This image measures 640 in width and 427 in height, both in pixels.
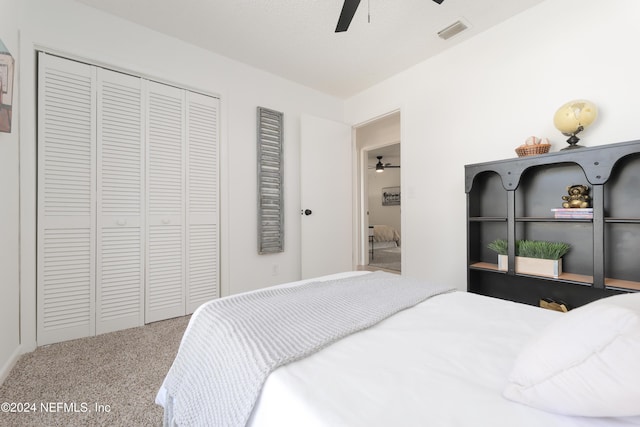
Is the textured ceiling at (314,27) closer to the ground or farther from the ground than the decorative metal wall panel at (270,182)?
farther from the ground

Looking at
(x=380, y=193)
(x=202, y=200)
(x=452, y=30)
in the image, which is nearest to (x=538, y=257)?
(x=452, y=30)

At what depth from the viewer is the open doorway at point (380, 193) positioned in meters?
4.52

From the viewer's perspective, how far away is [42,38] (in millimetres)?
1898

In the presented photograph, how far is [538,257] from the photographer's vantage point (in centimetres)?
190

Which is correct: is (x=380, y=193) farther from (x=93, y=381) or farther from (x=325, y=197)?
(x=93, y=381)

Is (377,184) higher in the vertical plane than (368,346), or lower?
higher

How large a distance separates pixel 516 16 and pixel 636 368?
278cm

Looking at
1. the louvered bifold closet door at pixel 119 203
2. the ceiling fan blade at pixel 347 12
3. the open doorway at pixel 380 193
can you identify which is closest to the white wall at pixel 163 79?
the louvered bifold closet door at pixel 119 203

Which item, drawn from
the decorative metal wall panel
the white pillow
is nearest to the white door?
the decorative metal wall panel

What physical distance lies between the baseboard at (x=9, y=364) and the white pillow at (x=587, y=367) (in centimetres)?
242

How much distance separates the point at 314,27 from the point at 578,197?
236 centimetres

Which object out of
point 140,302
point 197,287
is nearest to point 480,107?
point 197,287

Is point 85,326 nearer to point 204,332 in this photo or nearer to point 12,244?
point 12,244

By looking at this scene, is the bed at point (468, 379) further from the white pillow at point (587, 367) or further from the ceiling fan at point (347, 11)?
the ceiling fan at point (347, 11)
